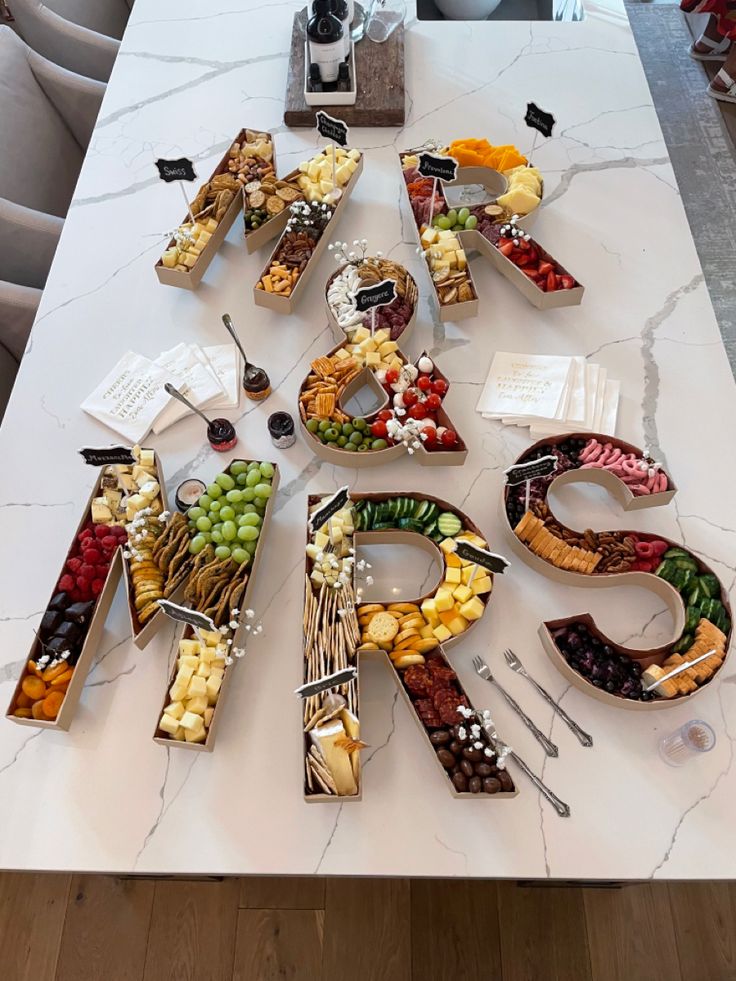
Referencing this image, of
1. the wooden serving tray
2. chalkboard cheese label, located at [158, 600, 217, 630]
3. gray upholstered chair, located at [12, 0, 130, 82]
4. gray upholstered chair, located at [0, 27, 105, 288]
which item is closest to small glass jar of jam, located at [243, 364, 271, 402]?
chalkboard cheese label, located at [158, 600, 217, 630]

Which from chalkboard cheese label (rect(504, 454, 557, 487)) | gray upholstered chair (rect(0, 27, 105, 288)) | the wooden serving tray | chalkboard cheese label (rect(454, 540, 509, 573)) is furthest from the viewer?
the wooden serving tray

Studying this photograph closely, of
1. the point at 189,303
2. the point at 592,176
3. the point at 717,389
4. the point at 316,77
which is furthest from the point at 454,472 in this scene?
the point at 316,77

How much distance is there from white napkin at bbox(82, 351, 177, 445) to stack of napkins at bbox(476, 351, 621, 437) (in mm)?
958

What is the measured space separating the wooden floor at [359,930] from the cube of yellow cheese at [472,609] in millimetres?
Result: 1008

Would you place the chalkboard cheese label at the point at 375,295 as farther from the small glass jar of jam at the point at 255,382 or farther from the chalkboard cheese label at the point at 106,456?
the chalkboard cheese label at the point at 106,456

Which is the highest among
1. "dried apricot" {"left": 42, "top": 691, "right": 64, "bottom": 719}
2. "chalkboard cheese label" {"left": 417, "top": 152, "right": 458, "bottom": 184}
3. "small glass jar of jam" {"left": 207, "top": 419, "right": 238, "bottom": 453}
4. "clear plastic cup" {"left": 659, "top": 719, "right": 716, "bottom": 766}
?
"chalkboard cheese label" {"left": 417, "top": 152, "right": 458, "bottom": 184}

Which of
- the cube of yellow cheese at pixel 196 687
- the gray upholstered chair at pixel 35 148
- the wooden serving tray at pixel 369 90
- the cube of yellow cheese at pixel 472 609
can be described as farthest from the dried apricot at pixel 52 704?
the wooden serving tray at pixel 369 90

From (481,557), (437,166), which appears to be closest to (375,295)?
(437,166)

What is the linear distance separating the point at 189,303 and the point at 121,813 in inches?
60.3

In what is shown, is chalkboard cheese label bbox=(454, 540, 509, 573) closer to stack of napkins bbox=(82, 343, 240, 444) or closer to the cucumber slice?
the cucumber slice

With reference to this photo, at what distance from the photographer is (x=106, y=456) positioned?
1865 millimetres

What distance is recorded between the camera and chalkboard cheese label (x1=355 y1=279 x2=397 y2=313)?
6.43 ft

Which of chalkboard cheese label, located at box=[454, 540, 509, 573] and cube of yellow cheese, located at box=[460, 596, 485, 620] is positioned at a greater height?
chalkboard cheese label, located at box=[454, 540, 509, 573]

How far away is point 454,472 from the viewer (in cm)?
202
